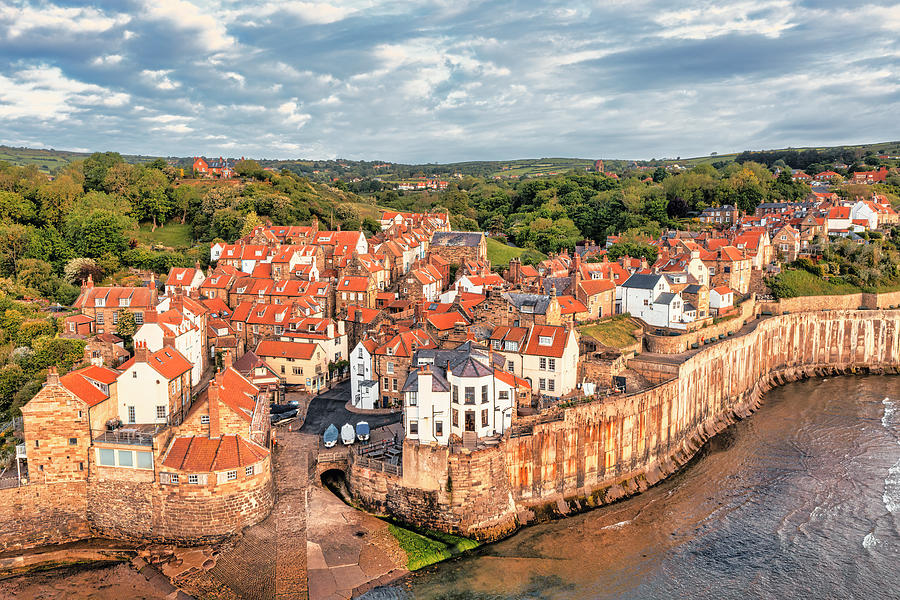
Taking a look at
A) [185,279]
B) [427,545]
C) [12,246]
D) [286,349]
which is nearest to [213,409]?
[427,545]

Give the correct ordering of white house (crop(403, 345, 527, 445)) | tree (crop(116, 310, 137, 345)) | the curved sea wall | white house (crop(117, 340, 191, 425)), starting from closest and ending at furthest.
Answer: the curved sea wall → white house (crop(403, 345, 527, 445)) → white house (crop(117, 340, 191, 425)) → tree (crop(116, 310, 137, 345))

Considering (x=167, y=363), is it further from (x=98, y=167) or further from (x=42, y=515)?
(x=98, y=167)

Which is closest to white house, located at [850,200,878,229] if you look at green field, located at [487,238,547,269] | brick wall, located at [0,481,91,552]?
green field, located at [487,238,547,269]

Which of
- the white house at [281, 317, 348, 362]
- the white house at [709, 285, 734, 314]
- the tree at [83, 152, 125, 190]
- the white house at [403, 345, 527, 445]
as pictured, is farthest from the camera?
the tree at [83, 152, 125, 190]

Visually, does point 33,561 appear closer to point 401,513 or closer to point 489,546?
point 401,513

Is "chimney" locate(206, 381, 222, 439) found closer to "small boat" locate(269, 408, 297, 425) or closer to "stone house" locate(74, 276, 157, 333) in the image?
"small boat" locate(269, 408, 297, 425)
